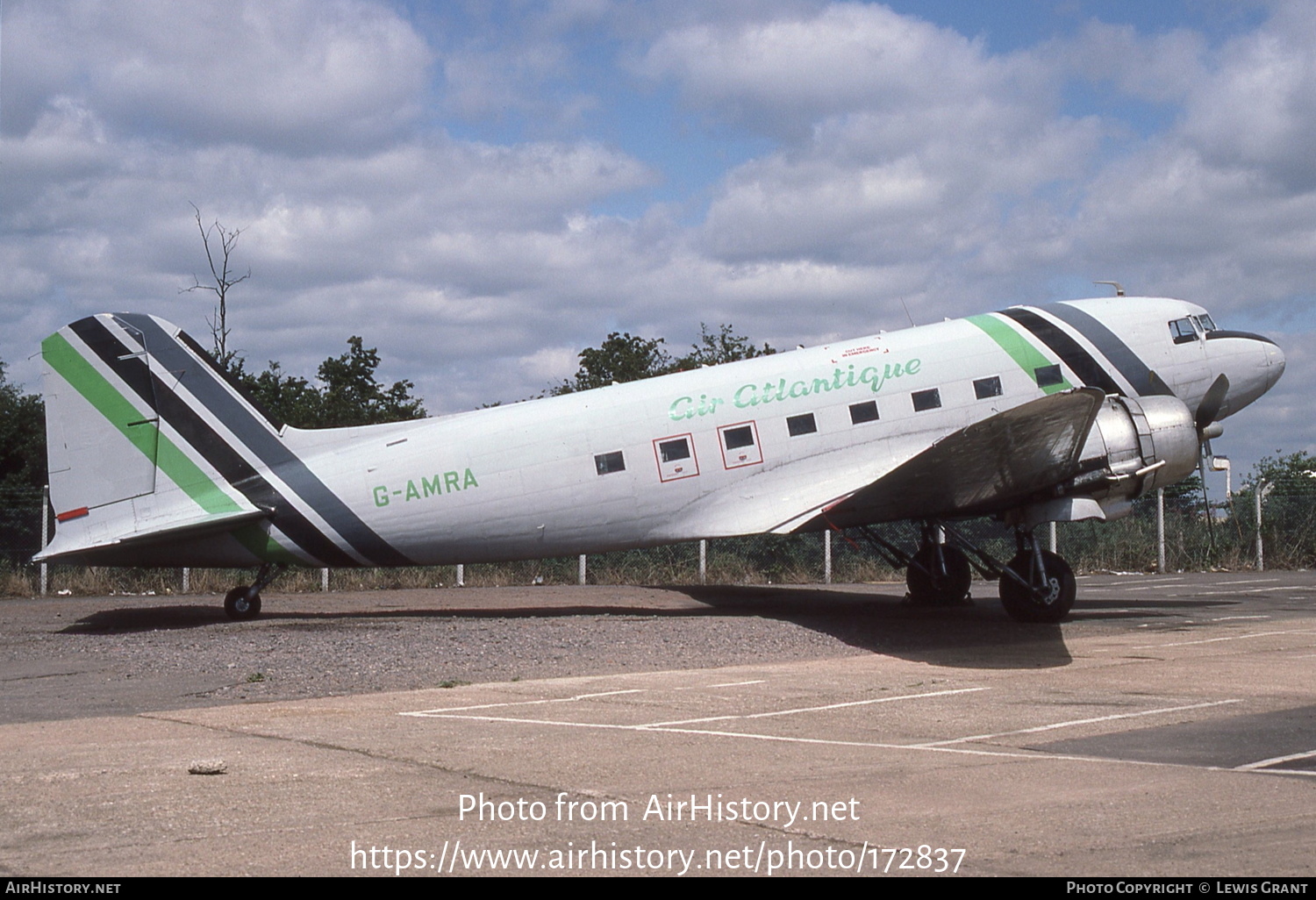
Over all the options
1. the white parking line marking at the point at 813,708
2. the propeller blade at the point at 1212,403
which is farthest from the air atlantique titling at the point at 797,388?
the white parking line marking at the point at 813,708

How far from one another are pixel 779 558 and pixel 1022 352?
12226mm

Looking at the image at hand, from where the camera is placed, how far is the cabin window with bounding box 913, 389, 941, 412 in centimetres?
1622

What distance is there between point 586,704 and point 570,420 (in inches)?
283

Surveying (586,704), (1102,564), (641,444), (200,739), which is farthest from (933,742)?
(1102,564)

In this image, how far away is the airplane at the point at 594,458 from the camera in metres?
15.4

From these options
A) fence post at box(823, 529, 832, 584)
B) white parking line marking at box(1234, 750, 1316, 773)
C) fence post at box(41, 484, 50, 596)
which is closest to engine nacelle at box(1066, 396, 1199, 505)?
white parking line marking at box(1234, 750, 1316, 773)

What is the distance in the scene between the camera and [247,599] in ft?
53.0

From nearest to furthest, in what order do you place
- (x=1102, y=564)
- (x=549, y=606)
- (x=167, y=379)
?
(x=167, y=379) → (x=549, y=606) → (x=1102, y=564)

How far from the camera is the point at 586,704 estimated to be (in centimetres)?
941

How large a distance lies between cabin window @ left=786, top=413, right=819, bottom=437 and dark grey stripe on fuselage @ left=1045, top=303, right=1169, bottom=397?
163 inches

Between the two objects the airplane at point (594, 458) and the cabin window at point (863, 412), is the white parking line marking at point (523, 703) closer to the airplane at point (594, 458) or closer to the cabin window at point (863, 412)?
the airplane at point (594, 458)

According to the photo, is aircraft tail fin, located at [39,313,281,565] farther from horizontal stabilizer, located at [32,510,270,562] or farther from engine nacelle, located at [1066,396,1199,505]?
engine nacelle, located at [1066,396,1199,505]

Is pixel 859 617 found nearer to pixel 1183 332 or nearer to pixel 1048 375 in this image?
pixel 1048 375

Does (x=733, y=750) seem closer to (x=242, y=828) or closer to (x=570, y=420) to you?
(x=242, y=828)
